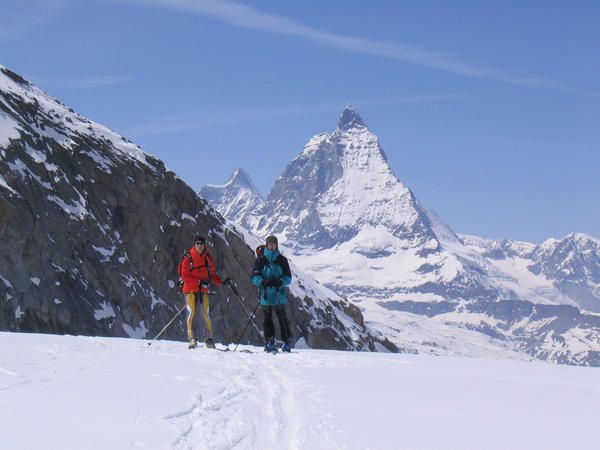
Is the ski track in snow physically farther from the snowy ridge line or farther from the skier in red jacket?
the snowy ridge line

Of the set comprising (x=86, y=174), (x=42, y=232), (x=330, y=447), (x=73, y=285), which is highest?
(x=86, y=174)

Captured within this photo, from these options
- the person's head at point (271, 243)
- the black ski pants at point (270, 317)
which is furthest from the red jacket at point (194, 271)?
the person's head at point (271, 243)

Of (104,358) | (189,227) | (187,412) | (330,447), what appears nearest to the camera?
(330,447)

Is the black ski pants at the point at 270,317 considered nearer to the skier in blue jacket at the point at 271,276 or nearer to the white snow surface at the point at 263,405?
the skier in blue jacket at the point at 271,276

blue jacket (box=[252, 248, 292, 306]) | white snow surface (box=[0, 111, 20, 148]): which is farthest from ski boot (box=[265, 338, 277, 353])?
white snow surface (box=[0, 111, 20, 148])

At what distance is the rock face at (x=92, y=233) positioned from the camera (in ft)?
193

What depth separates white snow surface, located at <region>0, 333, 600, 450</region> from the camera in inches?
283

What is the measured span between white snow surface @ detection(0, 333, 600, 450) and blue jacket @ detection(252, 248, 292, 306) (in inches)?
143

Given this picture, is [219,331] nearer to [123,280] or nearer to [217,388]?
[123,280]

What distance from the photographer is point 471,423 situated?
9.06 m

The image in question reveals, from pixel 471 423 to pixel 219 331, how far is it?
7225cm

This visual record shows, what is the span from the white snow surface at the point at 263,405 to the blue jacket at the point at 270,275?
11.9ft

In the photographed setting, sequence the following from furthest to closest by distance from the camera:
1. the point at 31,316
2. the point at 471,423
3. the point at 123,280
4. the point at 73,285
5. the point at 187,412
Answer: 1. the point at 123,280
2. the point at 73,285
3. the point at 31,316
4. the point at 471,423
5. the point at 187,412

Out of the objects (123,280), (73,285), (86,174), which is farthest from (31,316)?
(86,174)
